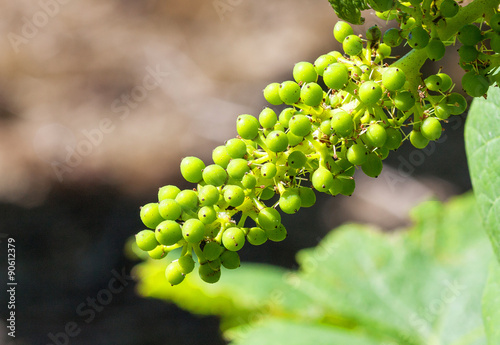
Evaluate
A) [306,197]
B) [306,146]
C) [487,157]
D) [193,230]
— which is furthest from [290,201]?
[487,157]

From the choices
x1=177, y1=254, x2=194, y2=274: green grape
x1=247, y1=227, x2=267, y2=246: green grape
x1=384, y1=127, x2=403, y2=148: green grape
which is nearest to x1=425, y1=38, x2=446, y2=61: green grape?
x1=384, y1=127, x2=403, y2=148: green grape

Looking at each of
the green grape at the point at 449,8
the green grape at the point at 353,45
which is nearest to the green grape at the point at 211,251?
the green grape at the point at 353,45

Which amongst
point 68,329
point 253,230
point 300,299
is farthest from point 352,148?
point 68,329

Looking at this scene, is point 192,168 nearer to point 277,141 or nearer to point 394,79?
point 277,141

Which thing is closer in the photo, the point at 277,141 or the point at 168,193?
the point at 277,141

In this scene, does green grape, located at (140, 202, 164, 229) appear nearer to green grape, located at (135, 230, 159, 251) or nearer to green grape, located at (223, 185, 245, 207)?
green grape, located at (135, 230, 159, 251)

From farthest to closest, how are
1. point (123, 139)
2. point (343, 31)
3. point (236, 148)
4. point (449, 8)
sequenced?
point (123, 139) → point (343, 31) → point (236, 148) → point (449, 8)
